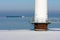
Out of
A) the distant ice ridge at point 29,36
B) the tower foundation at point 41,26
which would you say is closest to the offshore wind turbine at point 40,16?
the tower foundation at point 41,26

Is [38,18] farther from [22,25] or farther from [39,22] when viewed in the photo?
[22,25]

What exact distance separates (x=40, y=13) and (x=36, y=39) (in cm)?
633

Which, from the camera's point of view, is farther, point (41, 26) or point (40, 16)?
point (40, 16)

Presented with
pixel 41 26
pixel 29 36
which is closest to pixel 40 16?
pixel 41 26

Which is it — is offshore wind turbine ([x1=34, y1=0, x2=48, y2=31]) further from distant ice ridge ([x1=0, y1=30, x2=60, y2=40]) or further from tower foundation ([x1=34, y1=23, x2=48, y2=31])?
distant ice ridge ([x1=0, y1=30, x2=60, y2=40])

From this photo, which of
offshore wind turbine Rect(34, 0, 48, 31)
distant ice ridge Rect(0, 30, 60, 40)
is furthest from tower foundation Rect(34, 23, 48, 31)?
distant ice ridge Rect(0, 30, 60, 40)

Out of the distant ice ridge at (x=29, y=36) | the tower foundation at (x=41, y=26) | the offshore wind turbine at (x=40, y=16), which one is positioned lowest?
the distant ice ridge at (x=29, y=36)

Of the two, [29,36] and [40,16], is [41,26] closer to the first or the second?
[40,16]

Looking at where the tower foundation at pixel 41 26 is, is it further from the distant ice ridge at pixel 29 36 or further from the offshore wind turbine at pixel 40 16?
the distant ice ridge at pixel 29 36

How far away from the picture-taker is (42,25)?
18.8 metres

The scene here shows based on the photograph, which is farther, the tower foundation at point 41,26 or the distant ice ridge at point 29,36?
the tower foundation at point 41,26

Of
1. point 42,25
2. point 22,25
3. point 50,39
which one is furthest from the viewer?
point 22,25

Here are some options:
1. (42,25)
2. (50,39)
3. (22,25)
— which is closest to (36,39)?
(50,39)

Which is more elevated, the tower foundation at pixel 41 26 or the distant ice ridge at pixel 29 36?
the tower foundation at pixel 41 26
